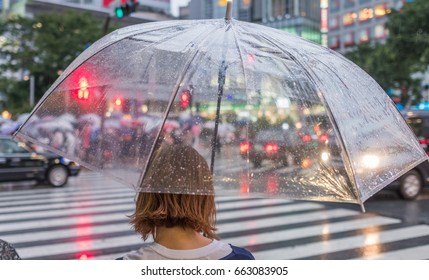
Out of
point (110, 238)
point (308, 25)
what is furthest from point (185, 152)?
point (308, 25)

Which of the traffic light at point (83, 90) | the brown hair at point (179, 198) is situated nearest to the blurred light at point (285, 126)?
the brown hair at point (179, 198)

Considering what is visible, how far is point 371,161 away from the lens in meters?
2.77

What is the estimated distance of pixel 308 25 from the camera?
19.6 m

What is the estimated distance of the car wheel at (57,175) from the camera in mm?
13273

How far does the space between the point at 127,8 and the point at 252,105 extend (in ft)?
40.5

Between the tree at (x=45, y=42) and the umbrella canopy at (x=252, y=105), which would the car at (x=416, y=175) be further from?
the tree at (x=45, y=42)

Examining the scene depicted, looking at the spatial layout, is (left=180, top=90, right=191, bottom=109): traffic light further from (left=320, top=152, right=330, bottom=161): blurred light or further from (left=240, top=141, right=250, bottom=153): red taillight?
(left=320, top=152, right=330, bottom=161): blurred light

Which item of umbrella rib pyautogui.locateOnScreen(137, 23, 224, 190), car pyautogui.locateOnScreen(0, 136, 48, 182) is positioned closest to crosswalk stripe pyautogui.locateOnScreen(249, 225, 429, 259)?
umbrella rib pyautogui.locateOnScreen(137, 23, 224, 190)

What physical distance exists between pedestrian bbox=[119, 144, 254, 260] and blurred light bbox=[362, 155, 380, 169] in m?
1.08

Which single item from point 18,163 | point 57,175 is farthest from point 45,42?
point 18,163

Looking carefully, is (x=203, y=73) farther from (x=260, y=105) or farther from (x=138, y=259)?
(x=138, y=259)

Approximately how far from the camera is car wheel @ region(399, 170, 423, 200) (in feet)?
35.2

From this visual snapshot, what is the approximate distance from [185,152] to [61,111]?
50.5 inches

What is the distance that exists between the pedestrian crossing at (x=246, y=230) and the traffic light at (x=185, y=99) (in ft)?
13.5
